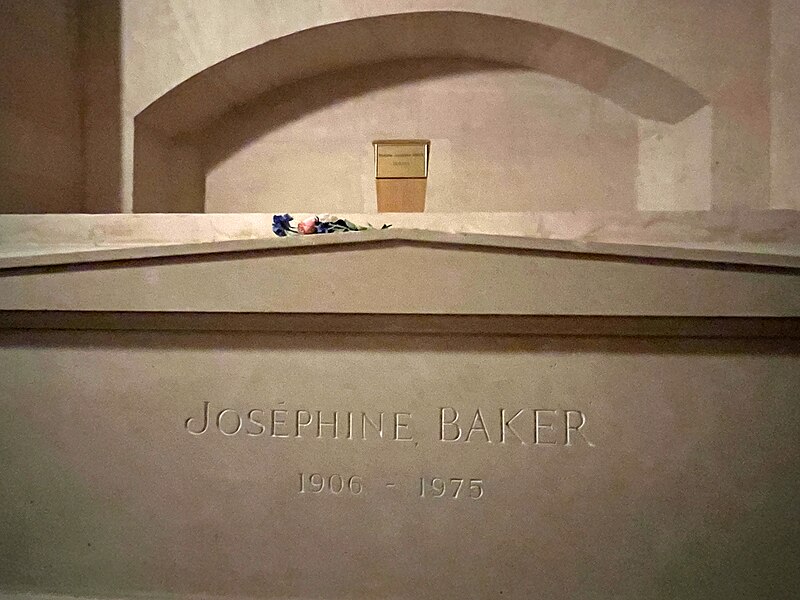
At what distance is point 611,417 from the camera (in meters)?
1.16

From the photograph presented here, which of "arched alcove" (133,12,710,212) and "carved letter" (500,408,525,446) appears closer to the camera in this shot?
"carved letter" (500,408,525,446)

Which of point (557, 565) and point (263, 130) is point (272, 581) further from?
point (263, 130)

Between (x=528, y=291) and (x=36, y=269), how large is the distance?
3.12 feet

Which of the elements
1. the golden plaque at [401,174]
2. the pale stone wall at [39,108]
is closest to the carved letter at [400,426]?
the golden plaque at [401,174]

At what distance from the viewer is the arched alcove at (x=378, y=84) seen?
1913mm

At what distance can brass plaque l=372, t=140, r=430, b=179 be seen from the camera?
1638 mm

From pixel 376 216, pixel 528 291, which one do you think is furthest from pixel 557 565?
pixel 376 216

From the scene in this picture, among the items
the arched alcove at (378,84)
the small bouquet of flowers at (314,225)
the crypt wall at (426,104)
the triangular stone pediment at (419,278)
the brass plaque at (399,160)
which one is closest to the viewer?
A: the triangular stone pediment at (419,278)

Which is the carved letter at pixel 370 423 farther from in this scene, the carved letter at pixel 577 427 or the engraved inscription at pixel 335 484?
the carved letter at pixel 577 427

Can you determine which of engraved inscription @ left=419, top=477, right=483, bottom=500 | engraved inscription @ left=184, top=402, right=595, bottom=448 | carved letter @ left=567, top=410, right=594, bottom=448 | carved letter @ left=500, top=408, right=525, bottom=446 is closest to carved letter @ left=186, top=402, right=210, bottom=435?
engraved inscription @ left=184, top=402, right=595, bottom=448

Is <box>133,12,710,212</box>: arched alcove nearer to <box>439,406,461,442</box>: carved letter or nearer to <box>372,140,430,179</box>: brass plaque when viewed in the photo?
<box>372,140,430,179</box>: brass plaque

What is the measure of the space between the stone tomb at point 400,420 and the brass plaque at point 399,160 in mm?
556

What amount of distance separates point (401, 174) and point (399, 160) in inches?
1.5

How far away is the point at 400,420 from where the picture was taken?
→ 1.20 metres
